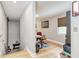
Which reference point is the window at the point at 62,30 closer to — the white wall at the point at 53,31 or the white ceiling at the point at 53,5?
the white wall at the point at 53,31

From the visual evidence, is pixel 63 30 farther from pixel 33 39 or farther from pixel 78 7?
pixel 78 7

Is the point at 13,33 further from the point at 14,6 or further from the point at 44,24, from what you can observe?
the point at 14,6

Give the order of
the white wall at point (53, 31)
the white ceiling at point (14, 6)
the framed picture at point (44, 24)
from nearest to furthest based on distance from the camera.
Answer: the white ceiling at point (14, 6), the white wall at point (53, 31), the framed picture at point (44, 24)

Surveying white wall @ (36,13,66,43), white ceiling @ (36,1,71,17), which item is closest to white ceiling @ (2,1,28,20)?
white ceiling @ (36,1,71,17)

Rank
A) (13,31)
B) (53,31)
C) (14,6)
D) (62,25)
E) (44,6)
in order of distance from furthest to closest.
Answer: (13,31) → (53,31) → (62,25) → (14,6) → (44,6)

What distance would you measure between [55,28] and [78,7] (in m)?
6.70

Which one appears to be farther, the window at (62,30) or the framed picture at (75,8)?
the window at (62,30)

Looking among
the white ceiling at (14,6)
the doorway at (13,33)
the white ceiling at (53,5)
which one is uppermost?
the white ceiling at (14,6)

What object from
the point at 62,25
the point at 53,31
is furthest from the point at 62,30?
the point at 53,31

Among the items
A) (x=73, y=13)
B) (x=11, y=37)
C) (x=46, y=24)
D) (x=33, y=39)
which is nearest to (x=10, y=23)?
(x=11, y=37)

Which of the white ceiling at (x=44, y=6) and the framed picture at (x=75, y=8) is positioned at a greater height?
the white ceiling at (x=44, y=6)

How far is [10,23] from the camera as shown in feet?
34.7

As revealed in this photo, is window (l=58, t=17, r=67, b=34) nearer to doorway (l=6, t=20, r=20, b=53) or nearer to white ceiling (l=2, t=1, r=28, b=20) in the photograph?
white ceiling (l=2, t=1, r=28, b=20)

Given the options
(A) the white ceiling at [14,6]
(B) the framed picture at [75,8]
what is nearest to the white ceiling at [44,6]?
(A) the white ceiling at [14,6]
